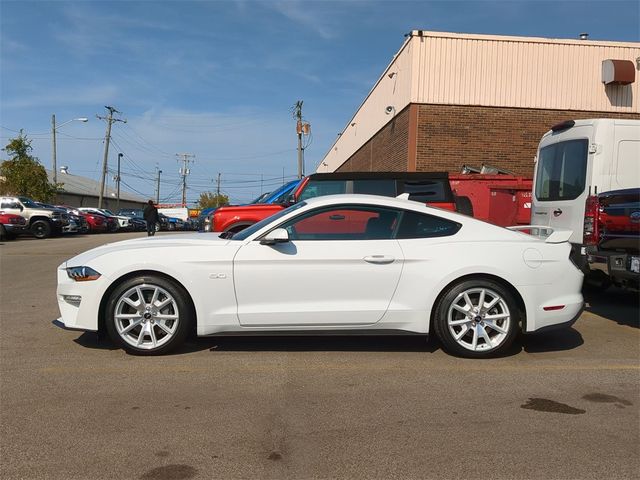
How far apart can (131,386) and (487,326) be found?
3.12 meters

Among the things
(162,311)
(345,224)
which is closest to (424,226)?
(345,224)

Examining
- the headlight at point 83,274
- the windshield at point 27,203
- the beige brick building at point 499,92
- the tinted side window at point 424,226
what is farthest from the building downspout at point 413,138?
the windshield at point 27,203

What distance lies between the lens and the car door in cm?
497

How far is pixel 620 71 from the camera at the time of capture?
16672 millimetres

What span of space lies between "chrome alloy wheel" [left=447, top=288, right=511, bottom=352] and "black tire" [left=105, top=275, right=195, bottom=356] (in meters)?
2.39

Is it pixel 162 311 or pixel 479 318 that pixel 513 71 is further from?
pixel 162 311

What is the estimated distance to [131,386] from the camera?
14.2 ft

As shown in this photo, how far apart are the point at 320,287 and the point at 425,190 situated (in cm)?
470

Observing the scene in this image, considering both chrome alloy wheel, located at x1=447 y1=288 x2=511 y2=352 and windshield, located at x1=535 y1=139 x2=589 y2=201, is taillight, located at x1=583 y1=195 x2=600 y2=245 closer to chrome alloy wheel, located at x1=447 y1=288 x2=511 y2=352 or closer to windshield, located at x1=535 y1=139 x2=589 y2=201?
windshield, located at x1=535 y1=139 x2=589 y2=201

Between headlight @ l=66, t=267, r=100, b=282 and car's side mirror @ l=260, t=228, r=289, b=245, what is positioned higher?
car's side mirror @ l=260, t=228, r=289, b=245

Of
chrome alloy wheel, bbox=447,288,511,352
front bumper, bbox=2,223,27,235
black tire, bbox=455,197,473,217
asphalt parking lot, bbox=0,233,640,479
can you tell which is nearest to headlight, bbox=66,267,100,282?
asphalt parking lot, bbox=0,233,640,479

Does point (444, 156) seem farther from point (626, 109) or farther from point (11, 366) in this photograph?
point (11, 366)

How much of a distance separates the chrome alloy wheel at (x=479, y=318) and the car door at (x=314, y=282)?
0.63m

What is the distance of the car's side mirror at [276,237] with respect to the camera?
16.2 feet
